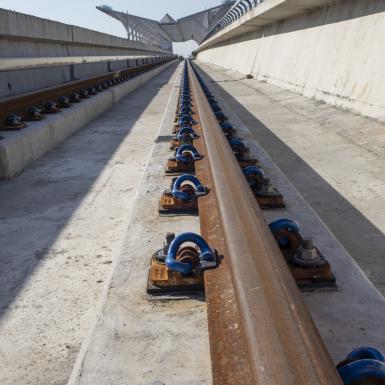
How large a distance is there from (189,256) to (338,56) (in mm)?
8520

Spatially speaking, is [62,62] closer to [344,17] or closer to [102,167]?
[344,17]

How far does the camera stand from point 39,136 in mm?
6309

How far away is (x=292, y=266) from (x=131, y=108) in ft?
33.6

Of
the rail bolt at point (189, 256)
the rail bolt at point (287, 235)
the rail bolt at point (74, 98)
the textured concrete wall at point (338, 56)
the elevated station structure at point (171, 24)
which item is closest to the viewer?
the rail bolt at point (189, 256)

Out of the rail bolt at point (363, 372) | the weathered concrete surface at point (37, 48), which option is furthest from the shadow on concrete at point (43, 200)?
the weathered concrete surface at point (37, 48)

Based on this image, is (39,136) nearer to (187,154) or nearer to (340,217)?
(187,154)

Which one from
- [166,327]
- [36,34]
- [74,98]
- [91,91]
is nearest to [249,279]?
[166,327]

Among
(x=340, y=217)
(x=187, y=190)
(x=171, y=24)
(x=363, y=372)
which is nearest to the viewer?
(x=363, y=372)

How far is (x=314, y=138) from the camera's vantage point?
689 centimetres

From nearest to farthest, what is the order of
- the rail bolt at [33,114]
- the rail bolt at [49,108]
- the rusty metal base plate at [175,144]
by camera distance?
the rusty metal base plate at [175,144] < the rail bolt at [33,114] < the rail bolt at [49,108]

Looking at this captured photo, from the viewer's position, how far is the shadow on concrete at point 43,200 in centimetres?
314

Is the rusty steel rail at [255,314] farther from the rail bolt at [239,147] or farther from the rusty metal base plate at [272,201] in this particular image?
the rail bolt at [239,147]

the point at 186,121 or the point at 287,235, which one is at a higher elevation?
the point at 287,235

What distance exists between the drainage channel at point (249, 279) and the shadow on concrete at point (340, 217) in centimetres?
69
